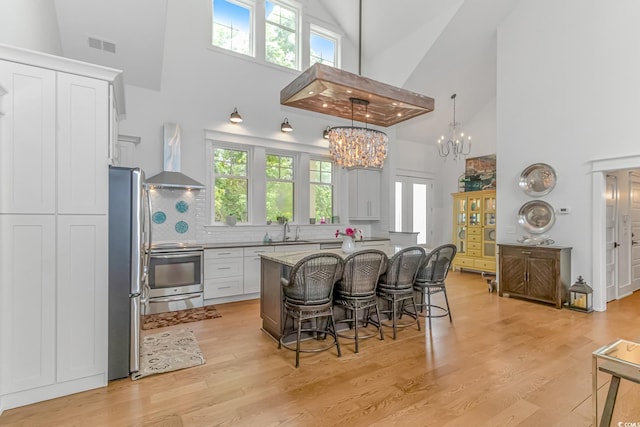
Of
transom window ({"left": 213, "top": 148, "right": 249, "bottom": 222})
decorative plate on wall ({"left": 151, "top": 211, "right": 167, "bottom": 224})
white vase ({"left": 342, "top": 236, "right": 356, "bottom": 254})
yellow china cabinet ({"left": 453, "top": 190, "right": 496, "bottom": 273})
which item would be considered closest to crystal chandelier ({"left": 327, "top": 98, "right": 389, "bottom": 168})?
white vase ({"left": 342, "top": 236, "right": 356, "bottom": 254})

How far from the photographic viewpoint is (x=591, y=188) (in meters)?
4.62

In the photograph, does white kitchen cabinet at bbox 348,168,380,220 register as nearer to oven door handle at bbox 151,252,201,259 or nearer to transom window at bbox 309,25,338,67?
transom window at bbox 309,25,338,67

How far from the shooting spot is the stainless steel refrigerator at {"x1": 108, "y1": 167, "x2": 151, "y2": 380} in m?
2.57

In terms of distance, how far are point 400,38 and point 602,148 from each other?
13.3 ft

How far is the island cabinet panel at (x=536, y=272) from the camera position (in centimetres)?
465

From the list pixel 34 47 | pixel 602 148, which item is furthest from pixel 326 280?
pixel 602 148

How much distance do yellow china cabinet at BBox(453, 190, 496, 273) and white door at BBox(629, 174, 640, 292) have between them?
2.18 meters

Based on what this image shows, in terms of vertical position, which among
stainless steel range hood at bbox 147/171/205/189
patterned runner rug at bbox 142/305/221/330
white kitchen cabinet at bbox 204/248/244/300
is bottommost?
patterned runner rug at bbox 142/305/221/330

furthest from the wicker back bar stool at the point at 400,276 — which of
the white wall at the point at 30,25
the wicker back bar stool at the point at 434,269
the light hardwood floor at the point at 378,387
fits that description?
the white wall at the point at 30,25

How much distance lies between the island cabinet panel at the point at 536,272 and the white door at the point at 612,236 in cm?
73

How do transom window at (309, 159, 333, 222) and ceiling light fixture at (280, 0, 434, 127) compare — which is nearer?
ceiling light fixture at (280, 0, 434, 127)

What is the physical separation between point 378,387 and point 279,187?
4357mm

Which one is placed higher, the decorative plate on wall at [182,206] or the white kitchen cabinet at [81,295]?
the decorative plate on wall at [182,206]

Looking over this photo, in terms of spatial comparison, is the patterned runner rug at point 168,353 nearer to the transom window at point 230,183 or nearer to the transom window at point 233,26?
the transom window at point 230,183
